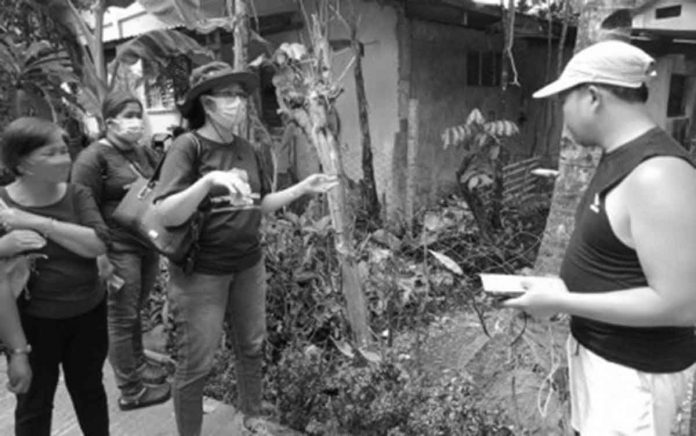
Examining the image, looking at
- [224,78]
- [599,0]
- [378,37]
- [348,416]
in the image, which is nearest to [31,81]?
[378,37]

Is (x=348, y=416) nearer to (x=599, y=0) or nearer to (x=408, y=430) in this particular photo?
(x=408, y=430)

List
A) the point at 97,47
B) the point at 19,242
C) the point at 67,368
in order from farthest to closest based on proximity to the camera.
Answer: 1. the point at 97,47
2. the point at 67,368
3. the point at 19,242

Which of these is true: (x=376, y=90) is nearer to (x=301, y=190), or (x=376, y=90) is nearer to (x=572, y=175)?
(x=572, y=175)

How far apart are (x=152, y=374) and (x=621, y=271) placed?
300 centimetres

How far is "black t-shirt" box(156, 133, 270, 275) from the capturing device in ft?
7.56

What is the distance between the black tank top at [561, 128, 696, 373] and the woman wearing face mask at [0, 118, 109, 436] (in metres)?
1.84

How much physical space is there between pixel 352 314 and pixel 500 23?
5653mm

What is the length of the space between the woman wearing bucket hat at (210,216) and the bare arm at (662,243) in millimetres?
1404

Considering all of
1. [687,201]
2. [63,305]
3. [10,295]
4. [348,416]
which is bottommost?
[348,416]

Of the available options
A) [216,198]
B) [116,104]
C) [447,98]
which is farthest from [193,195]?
[447,98]

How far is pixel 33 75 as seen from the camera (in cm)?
589

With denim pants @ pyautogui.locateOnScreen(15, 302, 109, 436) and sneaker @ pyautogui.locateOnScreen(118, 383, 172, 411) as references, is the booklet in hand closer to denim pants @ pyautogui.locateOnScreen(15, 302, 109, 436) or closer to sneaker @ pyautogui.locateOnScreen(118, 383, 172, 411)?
denim pants @ pyautogui.locateOnScreen(15, 302, 109, 436)

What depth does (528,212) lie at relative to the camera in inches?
235

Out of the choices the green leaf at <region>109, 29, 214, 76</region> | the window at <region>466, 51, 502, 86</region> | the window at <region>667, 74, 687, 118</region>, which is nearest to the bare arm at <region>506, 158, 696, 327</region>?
the green leaf at <region>109, 29, 214, 76</region>
